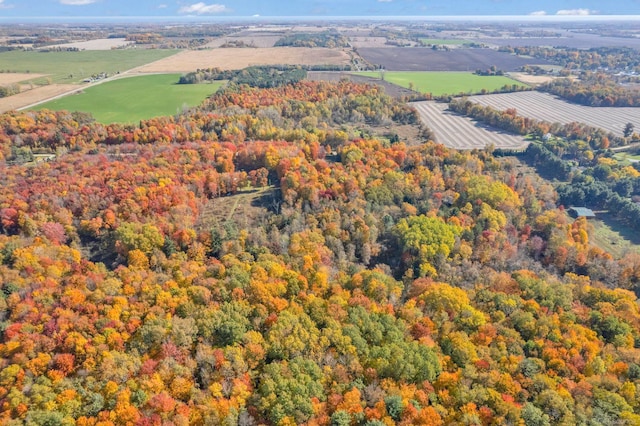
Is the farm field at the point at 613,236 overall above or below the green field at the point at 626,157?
below

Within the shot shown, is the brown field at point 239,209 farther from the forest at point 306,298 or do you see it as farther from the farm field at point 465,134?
the farm field at point 465,134

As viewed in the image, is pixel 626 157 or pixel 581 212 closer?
pixel 581 212

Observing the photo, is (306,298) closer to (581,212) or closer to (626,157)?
(581,212)

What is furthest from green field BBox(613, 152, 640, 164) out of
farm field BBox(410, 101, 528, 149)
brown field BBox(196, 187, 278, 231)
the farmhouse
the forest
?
→ brown field BBox(196, 187, 278, 231)

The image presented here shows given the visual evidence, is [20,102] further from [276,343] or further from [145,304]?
[276,343]

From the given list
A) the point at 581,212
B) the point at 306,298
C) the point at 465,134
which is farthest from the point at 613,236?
the point at 306,298

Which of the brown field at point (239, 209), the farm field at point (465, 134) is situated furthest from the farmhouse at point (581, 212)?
the brown field at point (239, 209)
